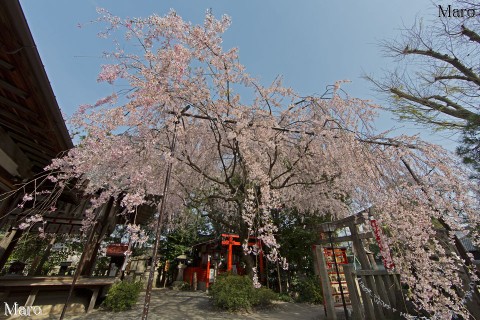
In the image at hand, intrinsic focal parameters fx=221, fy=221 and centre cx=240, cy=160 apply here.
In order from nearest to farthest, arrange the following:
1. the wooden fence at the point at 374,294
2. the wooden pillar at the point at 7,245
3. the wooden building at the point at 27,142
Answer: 1. the wooden building at the point at 27,142
2. the wooden fence at the point at 374,294
3. the wooden pillar at the point at 7,245

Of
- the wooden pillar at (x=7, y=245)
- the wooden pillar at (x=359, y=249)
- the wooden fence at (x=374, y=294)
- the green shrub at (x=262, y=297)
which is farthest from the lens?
the green shrub at (x=262, y=297)

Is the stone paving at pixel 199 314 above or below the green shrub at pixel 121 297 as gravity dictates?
below

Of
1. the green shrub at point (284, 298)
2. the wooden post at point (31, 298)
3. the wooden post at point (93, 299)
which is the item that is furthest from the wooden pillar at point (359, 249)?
the wooden post at point (31, 298)

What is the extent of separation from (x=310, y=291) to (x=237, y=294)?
418 cm

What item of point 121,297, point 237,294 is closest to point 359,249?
point 237,294

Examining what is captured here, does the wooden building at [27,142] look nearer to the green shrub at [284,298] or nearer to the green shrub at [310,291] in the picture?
the green shrub at [284,298]

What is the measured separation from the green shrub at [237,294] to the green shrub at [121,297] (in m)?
2.59

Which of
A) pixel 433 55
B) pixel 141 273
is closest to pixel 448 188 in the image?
pixel 433 55

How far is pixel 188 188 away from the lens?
828 cm

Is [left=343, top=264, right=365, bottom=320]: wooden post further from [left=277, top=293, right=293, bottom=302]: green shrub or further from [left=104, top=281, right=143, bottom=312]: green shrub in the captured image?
[left=104, top=281, right=143, bottom=312]: green shrub

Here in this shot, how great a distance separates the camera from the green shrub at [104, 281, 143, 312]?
681cm

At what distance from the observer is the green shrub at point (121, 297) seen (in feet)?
22.3

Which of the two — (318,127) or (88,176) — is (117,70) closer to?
(88,176)

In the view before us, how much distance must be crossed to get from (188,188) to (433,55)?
825cm
